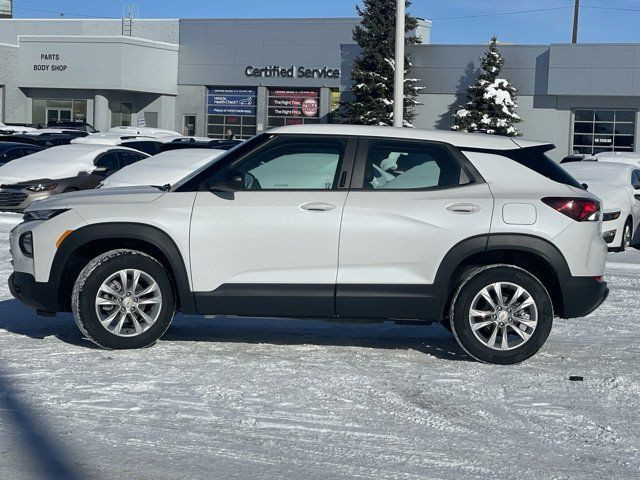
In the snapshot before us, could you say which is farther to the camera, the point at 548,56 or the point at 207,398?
the point at 548,56

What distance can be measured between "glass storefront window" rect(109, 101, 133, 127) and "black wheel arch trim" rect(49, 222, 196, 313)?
172 ft

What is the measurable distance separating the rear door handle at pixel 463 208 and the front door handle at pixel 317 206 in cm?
86

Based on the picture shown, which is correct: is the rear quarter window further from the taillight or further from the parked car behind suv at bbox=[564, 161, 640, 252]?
the parked car behind suv at bbox=[564, 161, 640, 252]

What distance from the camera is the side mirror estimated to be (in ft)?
25.3

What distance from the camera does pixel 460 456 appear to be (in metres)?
5.56

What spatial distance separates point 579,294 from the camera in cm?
773

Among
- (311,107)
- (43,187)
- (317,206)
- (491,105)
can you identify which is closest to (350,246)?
(317,206)

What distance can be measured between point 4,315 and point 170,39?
54.2 meters

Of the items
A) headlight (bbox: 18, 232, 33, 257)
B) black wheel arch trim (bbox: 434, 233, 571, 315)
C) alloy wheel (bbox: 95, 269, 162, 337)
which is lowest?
alloy wheel (bbox: 95, 269, 162, 337)

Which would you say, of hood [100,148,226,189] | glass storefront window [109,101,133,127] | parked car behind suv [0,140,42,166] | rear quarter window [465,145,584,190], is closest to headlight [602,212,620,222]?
hood [100,148,226,189]

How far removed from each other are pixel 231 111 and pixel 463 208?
2051 inches

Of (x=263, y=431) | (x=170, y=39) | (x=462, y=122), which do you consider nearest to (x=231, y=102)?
(x=170, y=39)

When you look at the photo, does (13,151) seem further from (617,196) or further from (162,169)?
(617,196)

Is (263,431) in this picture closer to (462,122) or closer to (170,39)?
(462,122)
